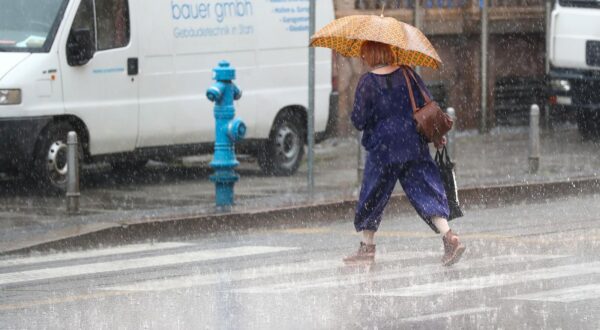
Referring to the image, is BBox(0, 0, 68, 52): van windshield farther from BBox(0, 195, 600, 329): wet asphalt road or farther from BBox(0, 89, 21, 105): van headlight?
BBox(0, 195, 600, 329): wet asphalt road

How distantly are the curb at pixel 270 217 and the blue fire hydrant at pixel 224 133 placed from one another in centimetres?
51

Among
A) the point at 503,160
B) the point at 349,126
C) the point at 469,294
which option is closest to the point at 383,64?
the point at 469,294

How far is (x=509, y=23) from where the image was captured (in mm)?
24500

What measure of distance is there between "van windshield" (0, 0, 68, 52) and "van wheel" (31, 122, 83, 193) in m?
0.83

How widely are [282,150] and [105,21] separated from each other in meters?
2.92

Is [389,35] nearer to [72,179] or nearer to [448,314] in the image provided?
[448,314]

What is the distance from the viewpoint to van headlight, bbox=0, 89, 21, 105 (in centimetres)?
1549

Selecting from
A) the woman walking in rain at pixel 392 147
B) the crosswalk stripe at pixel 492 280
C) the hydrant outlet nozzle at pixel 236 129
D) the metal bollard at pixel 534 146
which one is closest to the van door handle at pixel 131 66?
the hydrant outlet nozzle at pixel 236 129

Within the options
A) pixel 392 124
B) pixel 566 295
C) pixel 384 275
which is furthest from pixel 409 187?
pixel 566 295

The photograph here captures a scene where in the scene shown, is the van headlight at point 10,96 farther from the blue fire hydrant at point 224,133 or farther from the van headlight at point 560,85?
the van headlight at point 560,85

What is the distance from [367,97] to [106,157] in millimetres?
6451

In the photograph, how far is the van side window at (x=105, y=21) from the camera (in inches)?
638

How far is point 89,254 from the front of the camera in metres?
12.1

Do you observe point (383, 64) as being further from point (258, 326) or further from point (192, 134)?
point (192, 134)
